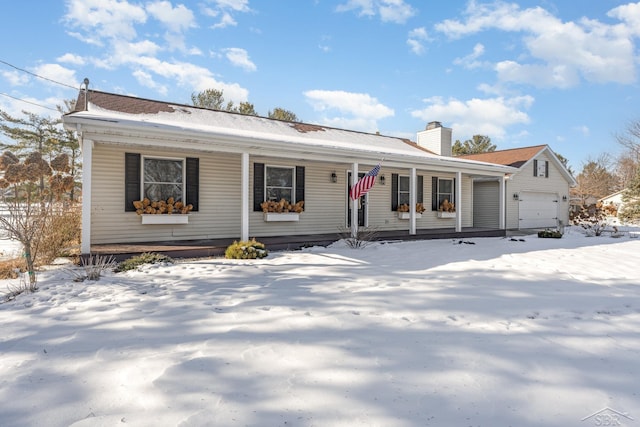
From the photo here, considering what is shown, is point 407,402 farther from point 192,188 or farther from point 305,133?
point 305,133

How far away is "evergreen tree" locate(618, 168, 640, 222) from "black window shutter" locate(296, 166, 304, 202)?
22162mm

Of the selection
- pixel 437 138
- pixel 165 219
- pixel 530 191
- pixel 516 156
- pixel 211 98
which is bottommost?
pixel 165 219

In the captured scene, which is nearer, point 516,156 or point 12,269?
point 12,269

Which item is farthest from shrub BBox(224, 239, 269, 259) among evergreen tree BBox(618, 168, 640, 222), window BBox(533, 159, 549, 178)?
evergreen tree BBox(618, 168, 640, 222)

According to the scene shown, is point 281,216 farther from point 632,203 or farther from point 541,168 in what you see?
point 632,203

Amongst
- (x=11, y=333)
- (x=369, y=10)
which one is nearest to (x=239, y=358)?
(x=11, y=333)

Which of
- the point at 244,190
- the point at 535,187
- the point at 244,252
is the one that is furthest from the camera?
the point at 535,187

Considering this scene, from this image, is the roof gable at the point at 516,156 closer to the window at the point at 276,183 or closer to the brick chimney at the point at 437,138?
the brick chimney at the point at 437,138

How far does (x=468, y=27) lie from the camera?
41.1 feet

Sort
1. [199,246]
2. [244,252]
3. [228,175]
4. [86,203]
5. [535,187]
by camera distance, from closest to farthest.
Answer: [86,203]
[244,252]
[199,246]
[228,175]
[535,187]

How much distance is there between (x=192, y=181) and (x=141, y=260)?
9.76 ft

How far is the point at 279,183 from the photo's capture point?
32.6 ft

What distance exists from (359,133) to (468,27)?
17.1ft

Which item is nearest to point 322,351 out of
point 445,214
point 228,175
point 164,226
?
point 164,226
